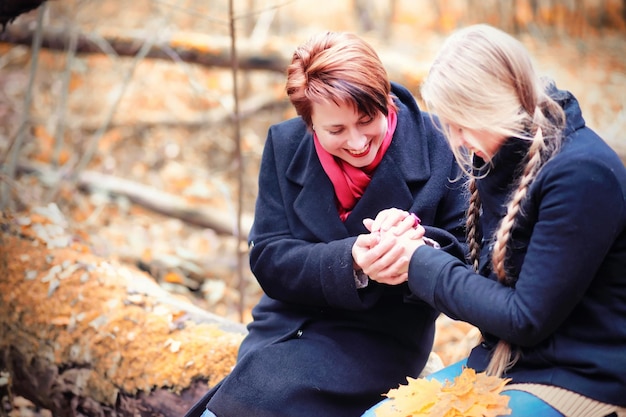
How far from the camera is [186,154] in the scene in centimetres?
734

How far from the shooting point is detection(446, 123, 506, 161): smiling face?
1.91m

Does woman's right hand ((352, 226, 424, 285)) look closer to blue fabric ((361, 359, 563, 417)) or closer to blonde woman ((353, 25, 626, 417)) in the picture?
blonde woman ((353, 25, 626, 417))

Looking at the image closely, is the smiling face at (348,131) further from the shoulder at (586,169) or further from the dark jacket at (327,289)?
the shoulder at (586,169)

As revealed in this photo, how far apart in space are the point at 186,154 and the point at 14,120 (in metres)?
1.75

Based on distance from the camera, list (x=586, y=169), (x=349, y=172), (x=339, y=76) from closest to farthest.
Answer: (x=586, y=169)
(x=339, y=76)
(x=349, y=172)

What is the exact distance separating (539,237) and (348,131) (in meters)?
0.86

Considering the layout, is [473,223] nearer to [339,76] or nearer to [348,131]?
[348,131]

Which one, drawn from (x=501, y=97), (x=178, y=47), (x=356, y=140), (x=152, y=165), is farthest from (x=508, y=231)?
(x=152, y=165)

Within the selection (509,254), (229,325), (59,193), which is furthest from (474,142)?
(59,193)

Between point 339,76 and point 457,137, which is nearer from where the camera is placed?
point 457,137

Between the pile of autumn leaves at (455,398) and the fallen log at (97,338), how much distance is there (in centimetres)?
102

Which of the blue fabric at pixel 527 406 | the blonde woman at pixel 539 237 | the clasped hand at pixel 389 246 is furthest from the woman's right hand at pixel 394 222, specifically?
the blue fabric at pixel 527 406

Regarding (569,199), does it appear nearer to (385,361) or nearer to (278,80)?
(385,361)

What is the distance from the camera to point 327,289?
2.46 metres
